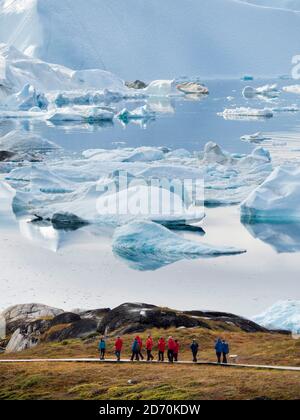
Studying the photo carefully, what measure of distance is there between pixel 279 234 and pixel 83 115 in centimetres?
2915

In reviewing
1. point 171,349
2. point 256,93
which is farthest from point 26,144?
point 256,93

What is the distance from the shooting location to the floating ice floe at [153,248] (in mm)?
17502

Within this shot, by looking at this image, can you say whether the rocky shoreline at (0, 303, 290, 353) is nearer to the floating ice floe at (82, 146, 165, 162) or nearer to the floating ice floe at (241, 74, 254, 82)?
the floating ice floe at (82, 146, 165, 162)

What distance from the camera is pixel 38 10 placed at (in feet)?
310

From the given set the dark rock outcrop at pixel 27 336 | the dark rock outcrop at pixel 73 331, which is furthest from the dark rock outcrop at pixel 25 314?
the dark rock outcrop at pixel 73 331

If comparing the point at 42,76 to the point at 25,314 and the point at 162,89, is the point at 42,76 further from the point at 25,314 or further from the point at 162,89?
the point at 25,314

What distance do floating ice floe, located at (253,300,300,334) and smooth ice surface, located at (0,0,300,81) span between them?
7747 centimetres

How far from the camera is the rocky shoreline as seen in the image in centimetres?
1288

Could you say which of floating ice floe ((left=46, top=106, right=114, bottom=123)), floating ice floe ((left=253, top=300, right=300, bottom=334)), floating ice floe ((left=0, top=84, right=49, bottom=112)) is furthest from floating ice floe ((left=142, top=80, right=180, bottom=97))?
floating ice floe ((left=253, top=300, right=300, bottom=334))

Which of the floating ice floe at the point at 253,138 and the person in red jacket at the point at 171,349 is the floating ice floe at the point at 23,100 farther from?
the person in red jacket at the point at 171,349
